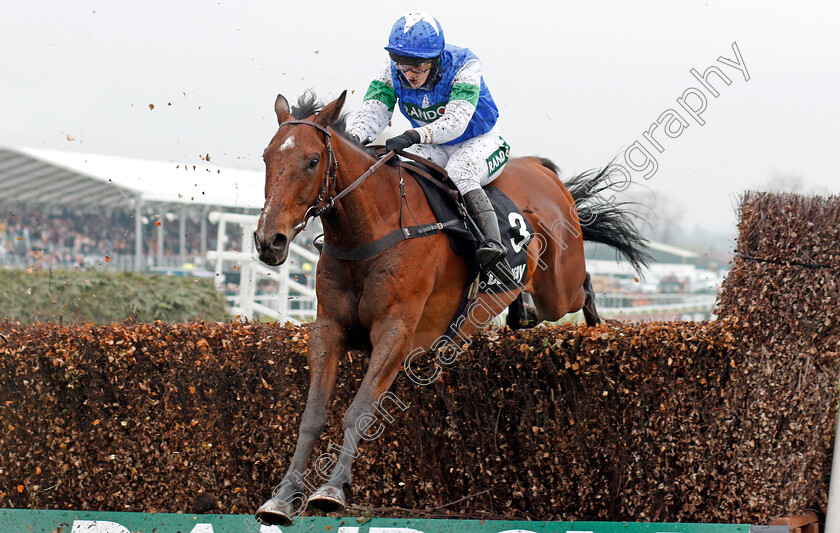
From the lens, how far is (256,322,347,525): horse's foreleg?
125 inches

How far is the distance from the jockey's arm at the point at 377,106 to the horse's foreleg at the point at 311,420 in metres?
1.10

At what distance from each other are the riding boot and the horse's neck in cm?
47

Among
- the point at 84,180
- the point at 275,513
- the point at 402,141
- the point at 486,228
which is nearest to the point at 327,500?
the point at 275,513

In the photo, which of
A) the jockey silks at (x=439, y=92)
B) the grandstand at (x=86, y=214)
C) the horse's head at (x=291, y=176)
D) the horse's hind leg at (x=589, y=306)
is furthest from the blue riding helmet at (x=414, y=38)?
the grandstand at (x=86, y=214)

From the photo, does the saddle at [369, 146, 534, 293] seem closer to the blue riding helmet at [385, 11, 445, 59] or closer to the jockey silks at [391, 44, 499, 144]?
the jockey silks at [391, 44, 499, 144]

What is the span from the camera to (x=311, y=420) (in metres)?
3.47

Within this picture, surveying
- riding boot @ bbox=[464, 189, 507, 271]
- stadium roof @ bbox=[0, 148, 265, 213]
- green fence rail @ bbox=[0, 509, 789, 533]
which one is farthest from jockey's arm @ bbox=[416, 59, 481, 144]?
stadium roof @ bbox=[0, 148, 265, 213]

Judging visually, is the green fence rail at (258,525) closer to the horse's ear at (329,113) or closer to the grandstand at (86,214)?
the horse's ear at (329,113)

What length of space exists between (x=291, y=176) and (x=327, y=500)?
1.23 m

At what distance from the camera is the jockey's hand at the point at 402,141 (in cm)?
387

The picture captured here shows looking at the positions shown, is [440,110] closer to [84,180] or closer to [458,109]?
[458,109]

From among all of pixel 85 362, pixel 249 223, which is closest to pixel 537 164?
pixel 85 362

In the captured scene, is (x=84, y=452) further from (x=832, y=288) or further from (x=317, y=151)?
(x=832, y=288)

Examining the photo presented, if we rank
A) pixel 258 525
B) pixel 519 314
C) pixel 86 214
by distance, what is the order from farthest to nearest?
pixel 86 214 < pixel 519 314 < pixel 258 525
